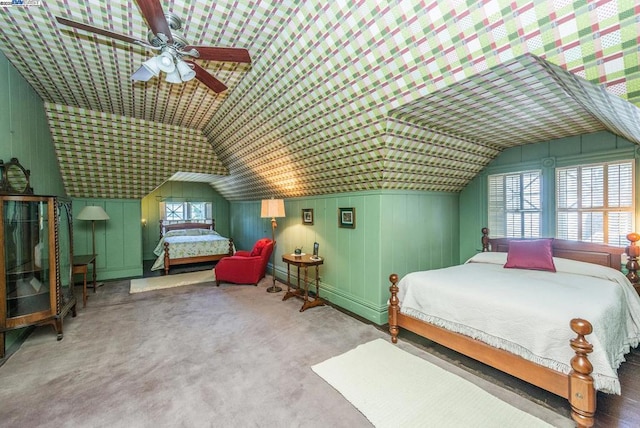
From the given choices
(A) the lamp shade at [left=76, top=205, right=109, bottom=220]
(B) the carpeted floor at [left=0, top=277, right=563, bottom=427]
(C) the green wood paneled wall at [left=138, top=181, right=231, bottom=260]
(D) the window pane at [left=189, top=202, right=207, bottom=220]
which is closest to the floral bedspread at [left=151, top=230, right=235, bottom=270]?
(C) the green wood paneled wall at [left=138, top=181, right=231, bottom=260]

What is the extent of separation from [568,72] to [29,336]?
5373mm

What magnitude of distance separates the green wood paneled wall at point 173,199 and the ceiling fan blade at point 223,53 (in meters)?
6.68

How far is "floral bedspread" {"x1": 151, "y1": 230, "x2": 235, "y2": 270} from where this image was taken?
6273 millimetres

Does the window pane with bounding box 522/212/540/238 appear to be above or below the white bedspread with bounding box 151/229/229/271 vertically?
above

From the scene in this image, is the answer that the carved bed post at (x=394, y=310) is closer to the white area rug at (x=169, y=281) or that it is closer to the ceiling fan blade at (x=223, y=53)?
the ceiling fan blade at (x=223, y=53)

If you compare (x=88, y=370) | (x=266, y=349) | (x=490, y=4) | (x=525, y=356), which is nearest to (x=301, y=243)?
(x=266, y=349)

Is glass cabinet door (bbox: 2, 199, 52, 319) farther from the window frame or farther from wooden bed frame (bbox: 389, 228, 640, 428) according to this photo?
the window frame

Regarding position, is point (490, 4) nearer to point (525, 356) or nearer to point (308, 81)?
point (308, 81)

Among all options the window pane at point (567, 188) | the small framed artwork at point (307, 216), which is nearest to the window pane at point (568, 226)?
the window pane at point (567, 188)

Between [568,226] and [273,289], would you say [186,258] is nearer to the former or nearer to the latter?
[273,289]

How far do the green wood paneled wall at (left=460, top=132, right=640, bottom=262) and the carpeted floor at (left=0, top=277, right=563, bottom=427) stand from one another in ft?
8.07

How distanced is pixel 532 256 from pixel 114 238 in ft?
23.9

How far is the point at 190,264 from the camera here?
23.5 ft

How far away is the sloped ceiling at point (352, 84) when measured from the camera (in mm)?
1587
